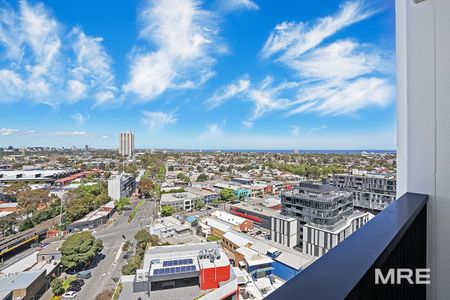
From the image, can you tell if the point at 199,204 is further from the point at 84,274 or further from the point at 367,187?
the point at 367,187

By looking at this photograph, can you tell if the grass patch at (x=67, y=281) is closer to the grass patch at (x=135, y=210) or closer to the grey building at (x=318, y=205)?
the grass patch at (x=135, y=210)

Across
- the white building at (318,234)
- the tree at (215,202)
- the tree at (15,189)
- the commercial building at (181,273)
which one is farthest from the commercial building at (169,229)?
the tree at (215,202)

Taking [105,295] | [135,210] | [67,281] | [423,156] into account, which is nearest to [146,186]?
[135,210]

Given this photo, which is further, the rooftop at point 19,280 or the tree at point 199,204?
the tree at point 199,204

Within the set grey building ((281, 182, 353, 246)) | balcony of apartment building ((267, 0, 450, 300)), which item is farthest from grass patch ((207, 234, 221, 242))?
balcony of apartment building ((267, 0, 450, 300))

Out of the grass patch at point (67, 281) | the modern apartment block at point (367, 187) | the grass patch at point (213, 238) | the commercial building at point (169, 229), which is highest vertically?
the modern apartment block at point (367, 187)

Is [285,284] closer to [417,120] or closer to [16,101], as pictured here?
[417,120]

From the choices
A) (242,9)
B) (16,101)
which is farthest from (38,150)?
(242,9)
